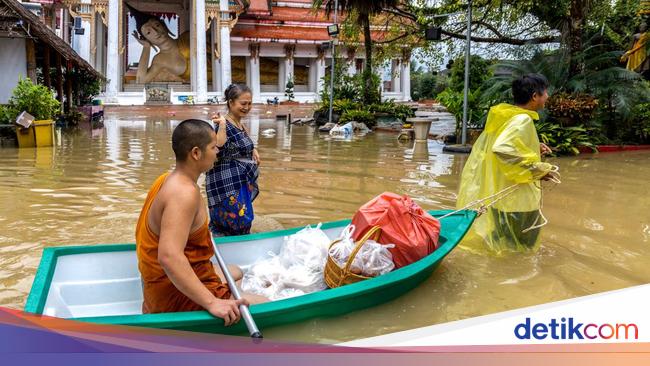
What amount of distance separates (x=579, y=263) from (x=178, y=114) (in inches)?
945

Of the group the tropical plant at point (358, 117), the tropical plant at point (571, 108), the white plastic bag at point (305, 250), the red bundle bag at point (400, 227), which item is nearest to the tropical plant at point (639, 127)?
the tropical plant at point (571, 108)

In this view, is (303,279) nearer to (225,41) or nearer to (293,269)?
(293,269)

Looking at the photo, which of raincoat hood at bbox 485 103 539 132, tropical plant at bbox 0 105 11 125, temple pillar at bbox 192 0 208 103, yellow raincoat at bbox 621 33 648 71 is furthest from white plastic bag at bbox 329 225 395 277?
temple pillar at bbox 192 0 208 103

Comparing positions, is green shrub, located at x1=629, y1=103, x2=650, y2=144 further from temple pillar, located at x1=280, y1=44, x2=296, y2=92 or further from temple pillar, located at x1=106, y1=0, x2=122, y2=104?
temple pillar, located at x1=106, y1=0, x2=122, y2=104

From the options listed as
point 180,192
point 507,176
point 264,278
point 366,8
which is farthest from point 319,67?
point 180,192

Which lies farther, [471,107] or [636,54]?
[471,107]

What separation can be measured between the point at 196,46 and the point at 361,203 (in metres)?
27.7

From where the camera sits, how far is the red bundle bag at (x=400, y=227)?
387 centimetres

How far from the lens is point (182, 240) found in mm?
2650

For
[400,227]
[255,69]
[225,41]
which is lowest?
[400,227]

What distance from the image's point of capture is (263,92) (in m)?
36.6

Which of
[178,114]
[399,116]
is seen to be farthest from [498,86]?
[178,114]

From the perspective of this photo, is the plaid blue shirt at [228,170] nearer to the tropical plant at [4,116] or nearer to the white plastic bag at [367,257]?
the white plastic bag at [367,257]

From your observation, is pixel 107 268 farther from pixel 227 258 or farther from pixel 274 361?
pixel 274 361
